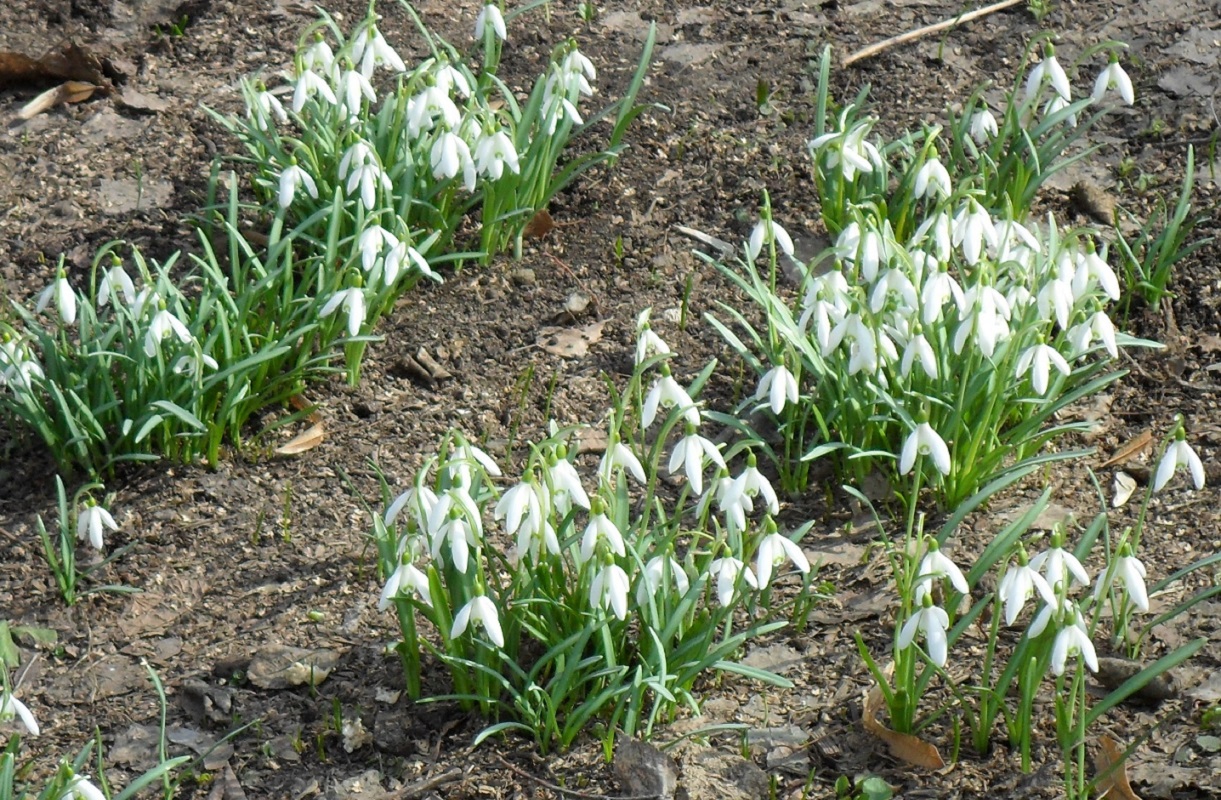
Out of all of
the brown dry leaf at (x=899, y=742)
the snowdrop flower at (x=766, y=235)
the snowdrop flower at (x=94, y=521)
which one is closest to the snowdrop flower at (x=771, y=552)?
the brown dry leaf at (x=899, y=742)

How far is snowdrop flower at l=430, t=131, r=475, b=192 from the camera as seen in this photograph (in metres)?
3.34

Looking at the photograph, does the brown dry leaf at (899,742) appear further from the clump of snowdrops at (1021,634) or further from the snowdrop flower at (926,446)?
the snowdrop flower at (926,446)

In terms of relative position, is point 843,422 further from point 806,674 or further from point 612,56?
point 612,56

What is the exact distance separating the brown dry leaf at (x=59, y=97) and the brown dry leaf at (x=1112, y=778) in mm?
3763

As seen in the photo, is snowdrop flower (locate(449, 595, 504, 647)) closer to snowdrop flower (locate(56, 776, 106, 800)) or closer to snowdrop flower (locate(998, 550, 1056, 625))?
snowdrop flower (locate(56, 776, 106, 800))

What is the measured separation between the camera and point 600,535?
7.72ft

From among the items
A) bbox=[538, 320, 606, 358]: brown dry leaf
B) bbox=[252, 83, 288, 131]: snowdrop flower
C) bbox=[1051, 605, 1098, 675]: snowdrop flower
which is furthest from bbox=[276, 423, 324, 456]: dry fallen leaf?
bbox=[1051, 605, 1098, 675]: snowdrop flower

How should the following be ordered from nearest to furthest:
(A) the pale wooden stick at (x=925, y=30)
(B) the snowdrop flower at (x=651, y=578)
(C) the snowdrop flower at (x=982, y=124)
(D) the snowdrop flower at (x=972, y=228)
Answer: (B) the snowdrop flower at (x=651, y=578)
(D) the snowdrop flower at (x=972, y=228)
(C) the snowdrop flower at (x=982, y=124)
(A) the pale wooden stick at (x=925, y=30)

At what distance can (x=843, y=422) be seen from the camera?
3.08 meters

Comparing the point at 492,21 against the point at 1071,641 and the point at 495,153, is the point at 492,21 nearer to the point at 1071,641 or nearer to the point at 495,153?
the point at 495,153

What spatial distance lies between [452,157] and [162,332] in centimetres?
81

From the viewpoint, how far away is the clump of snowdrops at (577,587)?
2.36 meters

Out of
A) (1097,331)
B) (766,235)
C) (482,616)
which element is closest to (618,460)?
(482,616)

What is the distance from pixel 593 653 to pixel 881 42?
272 cm
